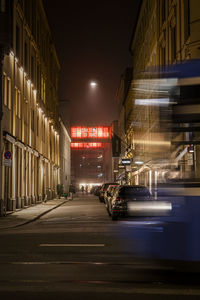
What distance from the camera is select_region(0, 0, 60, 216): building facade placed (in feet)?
89.6

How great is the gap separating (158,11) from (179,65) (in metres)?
35.8

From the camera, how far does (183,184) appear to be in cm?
811

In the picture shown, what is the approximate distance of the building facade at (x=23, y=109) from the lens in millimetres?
27298

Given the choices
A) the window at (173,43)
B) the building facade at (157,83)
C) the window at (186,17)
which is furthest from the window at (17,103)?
the window at (173,43)

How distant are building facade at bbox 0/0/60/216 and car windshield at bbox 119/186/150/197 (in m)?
5.56

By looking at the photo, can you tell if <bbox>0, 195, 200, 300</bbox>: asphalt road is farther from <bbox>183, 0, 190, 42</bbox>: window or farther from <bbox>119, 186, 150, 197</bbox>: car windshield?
<bbox>183, 0, 190, 42</bbox>: window

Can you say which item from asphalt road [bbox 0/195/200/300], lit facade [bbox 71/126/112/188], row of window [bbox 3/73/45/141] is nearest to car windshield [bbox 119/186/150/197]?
asphalt road [bbox 0/195/200/300]

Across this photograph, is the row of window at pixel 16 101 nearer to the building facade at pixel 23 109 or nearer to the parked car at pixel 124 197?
the building facade at pixel 23 109

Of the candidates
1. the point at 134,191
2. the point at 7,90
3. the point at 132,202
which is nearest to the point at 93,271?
the point at 132,202

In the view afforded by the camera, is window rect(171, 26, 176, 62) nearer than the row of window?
No

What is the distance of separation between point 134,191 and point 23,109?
15536 millimetres

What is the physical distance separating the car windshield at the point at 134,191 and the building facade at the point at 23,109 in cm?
556

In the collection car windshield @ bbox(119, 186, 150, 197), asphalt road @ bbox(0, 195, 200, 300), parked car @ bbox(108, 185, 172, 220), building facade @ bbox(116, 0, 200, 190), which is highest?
building facade @ bbox(116, 0, 200, 190)

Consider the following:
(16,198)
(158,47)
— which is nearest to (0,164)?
(16,198)
